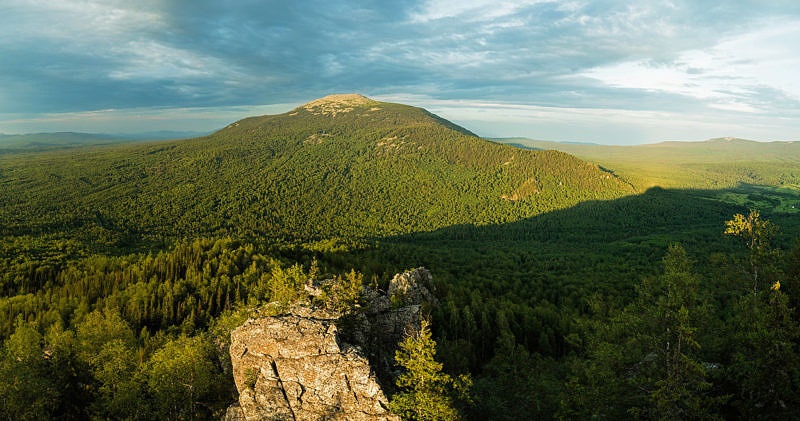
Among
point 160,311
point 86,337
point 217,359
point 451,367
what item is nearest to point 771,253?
point 451,367

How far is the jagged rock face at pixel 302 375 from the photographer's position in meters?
29.4

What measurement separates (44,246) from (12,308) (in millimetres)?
83790

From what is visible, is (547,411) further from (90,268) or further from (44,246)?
(44,246)

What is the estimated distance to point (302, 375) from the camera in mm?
31047

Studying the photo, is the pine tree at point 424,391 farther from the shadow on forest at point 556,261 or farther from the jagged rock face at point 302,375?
the shadow on forest at point 556,261

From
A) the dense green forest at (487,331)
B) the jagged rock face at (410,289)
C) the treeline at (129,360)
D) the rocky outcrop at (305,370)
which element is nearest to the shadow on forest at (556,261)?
the dense green forest at (487,331)

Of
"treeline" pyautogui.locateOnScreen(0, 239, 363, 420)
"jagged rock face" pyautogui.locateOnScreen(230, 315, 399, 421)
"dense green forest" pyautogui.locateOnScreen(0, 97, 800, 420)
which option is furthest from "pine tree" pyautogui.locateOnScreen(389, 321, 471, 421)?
"treeline" pyautogui.locateOnScreen(0, 239, 363, 420)

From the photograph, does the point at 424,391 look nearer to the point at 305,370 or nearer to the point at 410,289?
the point at 305,370

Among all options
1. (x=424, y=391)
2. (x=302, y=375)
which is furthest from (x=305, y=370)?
(x=424, y=391)

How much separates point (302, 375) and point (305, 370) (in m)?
0.49

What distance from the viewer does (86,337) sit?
161 feet

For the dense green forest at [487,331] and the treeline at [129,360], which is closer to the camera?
the dense green forest at [487,331]

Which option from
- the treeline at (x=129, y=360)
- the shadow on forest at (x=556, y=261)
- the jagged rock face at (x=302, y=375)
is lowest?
the shadow on forest at (x=556, y=261)

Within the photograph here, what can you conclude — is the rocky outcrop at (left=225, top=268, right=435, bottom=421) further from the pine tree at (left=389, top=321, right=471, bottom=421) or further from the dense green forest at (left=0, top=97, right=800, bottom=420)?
the dense green forest at (left=0, top=97, right=800, bottom=420)
